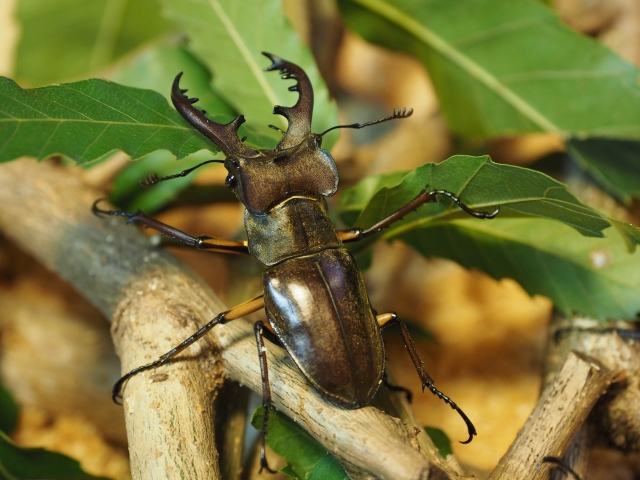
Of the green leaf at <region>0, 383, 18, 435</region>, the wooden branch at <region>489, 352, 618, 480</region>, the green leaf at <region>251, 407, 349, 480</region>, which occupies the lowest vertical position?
the green leaf at <region>0, 383, 18, 435</region>

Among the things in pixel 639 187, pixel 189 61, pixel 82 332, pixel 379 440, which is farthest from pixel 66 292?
pixel 639 187

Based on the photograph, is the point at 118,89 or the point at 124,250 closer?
the point at 118,89

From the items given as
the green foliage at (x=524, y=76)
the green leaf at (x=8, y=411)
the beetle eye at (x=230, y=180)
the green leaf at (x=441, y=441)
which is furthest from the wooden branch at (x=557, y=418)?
the green leaf at (x=8, y=411)

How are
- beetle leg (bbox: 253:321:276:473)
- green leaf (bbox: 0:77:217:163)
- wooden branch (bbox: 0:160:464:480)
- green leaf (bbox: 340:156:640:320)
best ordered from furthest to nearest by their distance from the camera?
1. green leaf (bbox: 340:156:640:320)
2. beetle leg (bbox: 253:321:276:473)
3. green leaf (bbox: 0:77:217:163)
4. wooden branch (bbox: 0:160:464:480)

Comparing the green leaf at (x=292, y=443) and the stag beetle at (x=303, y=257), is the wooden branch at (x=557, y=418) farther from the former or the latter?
the green leaf at (x=292, y=443)

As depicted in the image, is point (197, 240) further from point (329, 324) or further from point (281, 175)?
point (329, 324)

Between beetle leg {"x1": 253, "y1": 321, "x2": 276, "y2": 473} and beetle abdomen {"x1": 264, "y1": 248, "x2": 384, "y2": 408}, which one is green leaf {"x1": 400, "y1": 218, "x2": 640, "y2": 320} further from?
beetle leg {"x1": 253, "y1": 321, "x2": 276, "y2": 473}

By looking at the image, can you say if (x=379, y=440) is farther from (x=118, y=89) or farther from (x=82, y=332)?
(x=82, y=332)

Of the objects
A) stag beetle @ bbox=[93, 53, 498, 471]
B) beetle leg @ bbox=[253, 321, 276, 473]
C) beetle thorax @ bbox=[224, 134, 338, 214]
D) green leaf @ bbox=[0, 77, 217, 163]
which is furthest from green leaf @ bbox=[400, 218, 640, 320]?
green leaf @ bbox=[0, 77, 217, 163]
